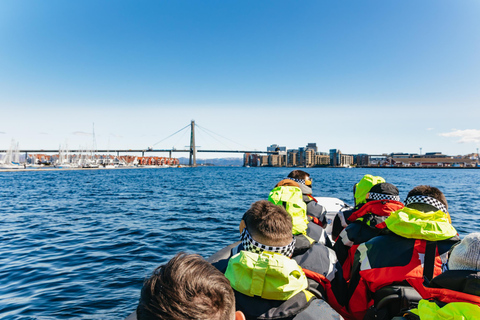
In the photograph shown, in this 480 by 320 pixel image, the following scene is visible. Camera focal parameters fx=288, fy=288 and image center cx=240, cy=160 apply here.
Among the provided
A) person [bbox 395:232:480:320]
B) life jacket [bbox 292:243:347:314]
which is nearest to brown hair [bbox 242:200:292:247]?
life jacket [bbox 292:243:347:314]

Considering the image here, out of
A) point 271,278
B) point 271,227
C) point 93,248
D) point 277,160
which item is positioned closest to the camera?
point 271,278

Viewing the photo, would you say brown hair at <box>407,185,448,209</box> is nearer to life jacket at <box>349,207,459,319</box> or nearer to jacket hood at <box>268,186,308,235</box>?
life jacket at <box>349,207,459,319</box>

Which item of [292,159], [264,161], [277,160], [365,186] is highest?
[292,159]

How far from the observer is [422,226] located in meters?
2.10

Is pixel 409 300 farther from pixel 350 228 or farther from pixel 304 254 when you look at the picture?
pixel 350 228

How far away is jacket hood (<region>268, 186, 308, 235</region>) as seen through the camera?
2.82 m

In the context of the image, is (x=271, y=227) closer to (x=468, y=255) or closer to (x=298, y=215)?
(x=468, y=255)

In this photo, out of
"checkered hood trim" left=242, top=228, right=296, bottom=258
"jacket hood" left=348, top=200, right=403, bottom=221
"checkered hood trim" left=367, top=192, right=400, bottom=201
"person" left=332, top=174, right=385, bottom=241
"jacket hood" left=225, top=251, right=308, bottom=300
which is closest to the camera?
"jacket hood" left=225, top=251, right=308, bottom=300

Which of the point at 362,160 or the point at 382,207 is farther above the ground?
the point at 362,160

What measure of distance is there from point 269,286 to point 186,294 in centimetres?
92

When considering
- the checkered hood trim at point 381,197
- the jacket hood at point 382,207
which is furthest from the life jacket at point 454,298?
the checkered hood trim at point 381,197

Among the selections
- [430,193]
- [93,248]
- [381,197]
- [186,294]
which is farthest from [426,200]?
[93,248]

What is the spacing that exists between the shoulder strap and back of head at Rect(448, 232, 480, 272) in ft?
2.56

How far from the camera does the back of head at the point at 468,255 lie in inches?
53.0
